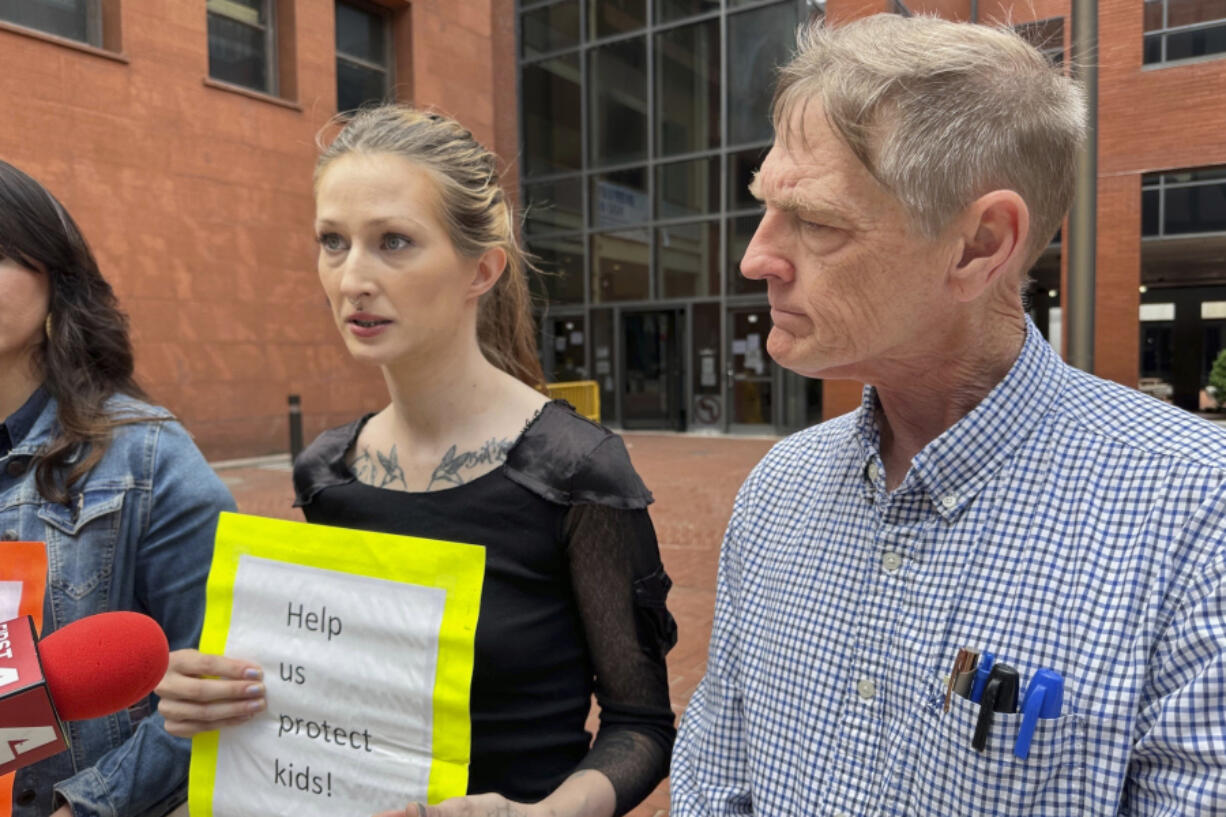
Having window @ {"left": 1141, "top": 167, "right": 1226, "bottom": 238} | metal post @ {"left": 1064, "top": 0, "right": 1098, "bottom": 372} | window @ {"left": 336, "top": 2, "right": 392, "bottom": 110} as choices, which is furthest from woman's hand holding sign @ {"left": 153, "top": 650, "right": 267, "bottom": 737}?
window @ {"left": 336, "top": 2, "right": 392, "bottom": 110}

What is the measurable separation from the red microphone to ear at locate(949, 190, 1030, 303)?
1.20 m

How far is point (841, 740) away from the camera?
1161 millimetres

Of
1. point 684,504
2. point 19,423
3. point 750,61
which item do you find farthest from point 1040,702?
point 750,61

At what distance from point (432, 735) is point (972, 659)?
758 millimetres

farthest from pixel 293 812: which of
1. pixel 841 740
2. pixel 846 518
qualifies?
pixel 846 518

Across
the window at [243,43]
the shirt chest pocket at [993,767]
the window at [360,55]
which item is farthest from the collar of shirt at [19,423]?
the window at [360,55]

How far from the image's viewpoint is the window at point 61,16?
9.35 m

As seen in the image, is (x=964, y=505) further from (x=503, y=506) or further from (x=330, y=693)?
(x=330, y=693)

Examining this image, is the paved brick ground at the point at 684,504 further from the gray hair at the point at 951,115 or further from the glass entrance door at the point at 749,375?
the gray hair at the point at 951,115

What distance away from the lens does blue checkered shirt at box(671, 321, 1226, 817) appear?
37.4 inches

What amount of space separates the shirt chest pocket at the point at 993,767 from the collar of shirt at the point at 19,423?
166cm

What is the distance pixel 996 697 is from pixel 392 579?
0.84 meters

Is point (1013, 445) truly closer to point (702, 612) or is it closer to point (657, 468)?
point (702, 612)

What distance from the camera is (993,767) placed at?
1000mm
